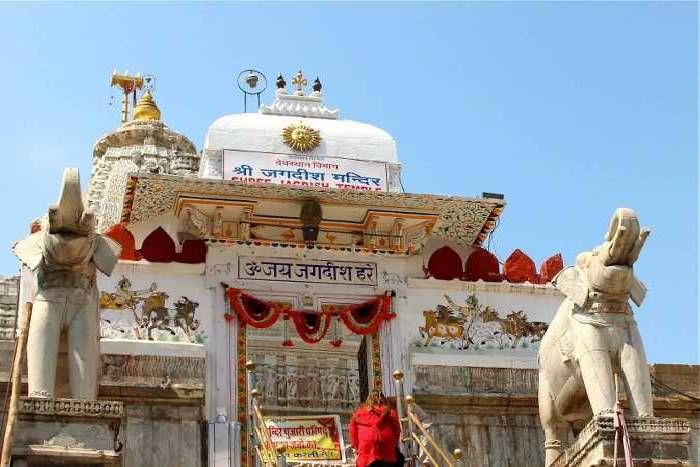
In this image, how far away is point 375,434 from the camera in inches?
590

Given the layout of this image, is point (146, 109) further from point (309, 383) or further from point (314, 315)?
point (314, 315)

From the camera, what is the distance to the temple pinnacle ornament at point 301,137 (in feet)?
65.7

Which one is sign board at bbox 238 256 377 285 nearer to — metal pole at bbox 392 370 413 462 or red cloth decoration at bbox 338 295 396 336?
red cloth decoration at bbox 338 295 396 336

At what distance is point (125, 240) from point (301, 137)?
99.6 inches

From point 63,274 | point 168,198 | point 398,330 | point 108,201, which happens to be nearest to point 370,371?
point 398,330

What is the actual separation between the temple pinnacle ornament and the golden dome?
10193 millimetres

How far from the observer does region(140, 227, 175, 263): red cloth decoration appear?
62.1 feet

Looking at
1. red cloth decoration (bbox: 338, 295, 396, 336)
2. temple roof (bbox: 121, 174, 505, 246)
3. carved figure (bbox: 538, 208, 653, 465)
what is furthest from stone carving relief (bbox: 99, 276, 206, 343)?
carved figure (bbox: 538, 208, 653, 465)

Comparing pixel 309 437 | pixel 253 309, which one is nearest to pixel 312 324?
pixel 253 309

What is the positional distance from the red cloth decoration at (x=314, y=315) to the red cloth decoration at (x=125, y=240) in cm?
115

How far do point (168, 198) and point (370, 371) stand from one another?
3.02m

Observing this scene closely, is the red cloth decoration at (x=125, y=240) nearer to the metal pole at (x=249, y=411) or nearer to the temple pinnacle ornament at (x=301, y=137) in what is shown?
the metal pole at (x=249, y=411)

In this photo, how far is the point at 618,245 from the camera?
16.0 metres

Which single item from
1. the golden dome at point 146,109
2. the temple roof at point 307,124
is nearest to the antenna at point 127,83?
the golden dome at point 146,109
